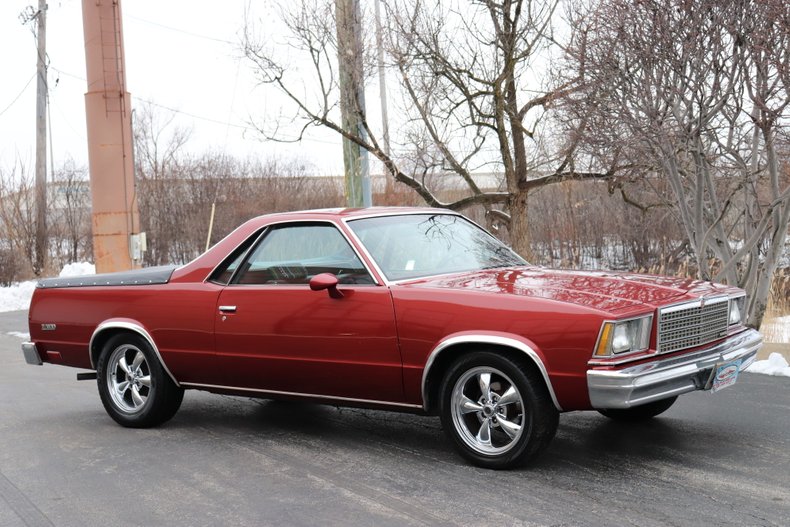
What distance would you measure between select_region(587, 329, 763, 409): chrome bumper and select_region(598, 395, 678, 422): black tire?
960 millimetres

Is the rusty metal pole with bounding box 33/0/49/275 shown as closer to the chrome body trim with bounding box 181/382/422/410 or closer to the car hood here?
the chrome body trim with bounding box 181/382/422/410

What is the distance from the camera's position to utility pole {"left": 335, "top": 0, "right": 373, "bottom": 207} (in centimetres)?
1395

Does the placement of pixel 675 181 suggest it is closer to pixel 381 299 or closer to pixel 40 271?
pixel 381 299

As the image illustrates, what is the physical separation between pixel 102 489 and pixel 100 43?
1416cm

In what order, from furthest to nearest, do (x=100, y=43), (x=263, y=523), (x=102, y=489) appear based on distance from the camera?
1. (x=100, y=43)
2. (x=102, y=489)
3. (x=263, y=523)

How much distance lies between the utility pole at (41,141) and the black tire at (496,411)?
77.0ft

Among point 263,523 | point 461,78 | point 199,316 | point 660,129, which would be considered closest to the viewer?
point 263,523

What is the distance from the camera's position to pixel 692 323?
208 inches

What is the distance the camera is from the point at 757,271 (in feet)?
34.0

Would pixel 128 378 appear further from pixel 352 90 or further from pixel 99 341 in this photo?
pixel 352 90

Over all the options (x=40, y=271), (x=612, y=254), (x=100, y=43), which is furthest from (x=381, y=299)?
(x=40, y=271)

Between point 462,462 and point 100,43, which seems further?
point 100,43

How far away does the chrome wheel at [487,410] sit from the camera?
518cm

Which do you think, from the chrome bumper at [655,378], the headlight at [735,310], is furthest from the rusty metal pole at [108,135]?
the chrome bumper at [655,378]
